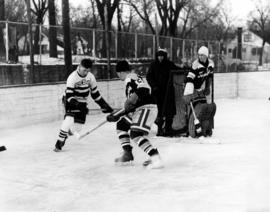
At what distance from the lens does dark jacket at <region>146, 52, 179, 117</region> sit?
9766 mm

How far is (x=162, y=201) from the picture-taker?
5277 mm

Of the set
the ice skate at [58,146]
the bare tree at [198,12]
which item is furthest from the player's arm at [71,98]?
the bare tree at [198,12]

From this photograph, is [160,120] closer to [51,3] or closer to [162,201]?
[162,201]

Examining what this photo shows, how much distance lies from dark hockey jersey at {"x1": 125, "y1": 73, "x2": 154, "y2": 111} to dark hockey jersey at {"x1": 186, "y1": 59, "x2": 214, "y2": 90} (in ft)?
7.06

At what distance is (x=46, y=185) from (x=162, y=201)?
1557 millimetres

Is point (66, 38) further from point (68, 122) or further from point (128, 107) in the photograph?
point (128, 107)

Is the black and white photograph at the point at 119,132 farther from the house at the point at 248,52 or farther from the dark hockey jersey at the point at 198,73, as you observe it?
the house at the point at 248,52

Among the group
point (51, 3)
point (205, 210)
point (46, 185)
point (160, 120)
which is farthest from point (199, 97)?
point (51, 3)

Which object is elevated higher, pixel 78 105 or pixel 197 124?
pixel 78 105

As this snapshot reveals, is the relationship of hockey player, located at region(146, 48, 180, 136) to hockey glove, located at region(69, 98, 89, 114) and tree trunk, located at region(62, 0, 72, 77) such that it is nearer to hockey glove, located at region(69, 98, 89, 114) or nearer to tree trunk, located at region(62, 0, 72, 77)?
hockey glove, located at region(69, 98, 89, 114)

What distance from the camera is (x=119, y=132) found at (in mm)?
7223

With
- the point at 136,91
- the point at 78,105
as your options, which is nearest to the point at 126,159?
the point at 136,91

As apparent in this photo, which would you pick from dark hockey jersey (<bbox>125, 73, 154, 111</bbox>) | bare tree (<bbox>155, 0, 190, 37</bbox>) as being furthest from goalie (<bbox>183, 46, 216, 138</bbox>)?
bare tree (<bbox>155, 0, 190, 37</bbox>)

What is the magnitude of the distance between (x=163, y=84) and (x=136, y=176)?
→ 3.64 m
